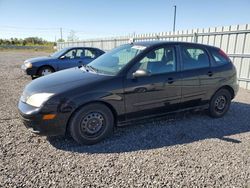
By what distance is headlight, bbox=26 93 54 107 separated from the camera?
10.3 ft

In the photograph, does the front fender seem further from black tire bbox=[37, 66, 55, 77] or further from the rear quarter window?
black tire bbox=[37, 66, 55, 77]

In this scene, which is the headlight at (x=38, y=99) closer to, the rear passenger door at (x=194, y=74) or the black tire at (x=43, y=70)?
the rear passenger door at (x=194, y=74)

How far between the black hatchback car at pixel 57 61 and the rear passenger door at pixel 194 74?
5588mm

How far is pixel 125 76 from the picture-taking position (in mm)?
3584

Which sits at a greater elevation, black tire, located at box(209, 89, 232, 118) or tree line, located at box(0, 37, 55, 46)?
tree line, located at box(0, 37, 55, 46)

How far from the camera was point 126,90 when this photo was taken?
11.7ft

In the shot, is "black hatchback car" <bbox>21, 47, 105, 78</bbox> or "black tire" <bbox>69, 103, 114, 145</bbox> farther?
"black hatchback car" <bbox>21, 47, 105, 78</bbox>

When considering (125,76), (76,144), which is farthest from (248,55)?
(76,144)

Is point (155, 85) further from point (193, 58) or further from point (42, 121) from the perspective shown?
point (42, 121)

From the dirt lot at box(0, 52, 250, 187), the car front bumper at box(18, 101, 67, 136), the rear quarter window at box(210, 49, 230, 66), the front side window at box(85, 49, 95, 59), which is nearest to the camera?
the dirt lot at box(0, 52, 250, 187)

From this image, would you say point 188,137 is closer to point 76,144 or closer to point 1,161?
point 76,144

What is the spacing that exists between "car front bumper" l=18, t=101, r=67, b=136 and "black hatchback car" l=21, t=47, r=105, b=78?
5.88 metres

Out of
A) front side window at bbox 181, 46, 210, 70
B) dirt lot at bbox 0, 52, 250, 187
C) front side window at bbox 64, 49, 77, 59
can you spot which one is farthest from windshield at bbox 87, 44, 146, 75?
front side window at bbox 64, 49, 77, 59

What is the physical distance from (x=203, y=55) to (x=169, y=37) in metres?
6.35
